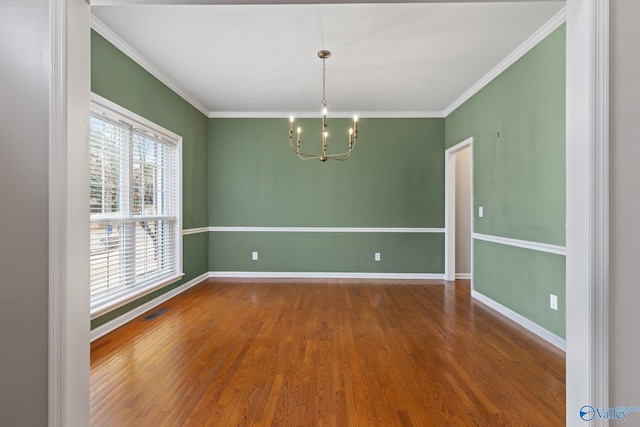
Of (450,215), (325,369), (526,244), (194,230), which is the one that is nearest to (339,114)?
(450,215)

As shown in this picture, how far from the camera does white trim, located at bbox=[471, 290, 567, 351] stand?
2.70m

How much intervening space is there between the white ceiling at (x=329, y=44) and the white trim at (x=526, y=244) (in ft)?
6.09

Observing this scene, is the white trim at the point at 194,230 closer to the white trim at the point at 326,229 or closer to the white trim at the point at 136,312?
the white trim at the point at 326,229

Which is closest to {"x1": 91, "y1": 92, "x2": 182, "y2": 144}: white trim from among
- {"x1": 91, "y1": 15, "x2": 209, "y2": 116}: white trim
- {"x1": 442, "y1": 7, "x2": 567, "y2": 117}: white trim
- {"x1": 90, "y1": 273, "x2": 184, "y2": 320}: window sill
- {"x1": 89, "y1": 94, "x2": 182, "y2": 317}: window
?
{"x1": 89, "y1": 94, "x2": 182, "y2": 317}: window

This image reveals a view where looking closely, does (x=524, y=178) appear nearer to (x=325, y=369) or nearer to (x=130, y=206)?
(x=325, y=369)

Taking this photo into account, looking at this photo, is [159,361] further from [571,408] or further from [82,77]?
[571,408]

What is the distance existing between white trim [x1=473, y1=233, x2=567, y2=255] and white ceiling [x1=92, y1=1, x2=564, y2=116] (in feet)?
6.09

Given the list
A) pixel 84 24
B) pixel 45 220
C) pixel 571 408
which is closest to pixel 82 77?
pixel 84 24

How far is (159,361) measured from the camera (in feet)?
A: 7.92

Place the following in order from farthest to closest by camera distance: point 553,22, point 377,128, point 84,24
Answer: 1. point 377,128
2. point 553,22
3. point 84,24

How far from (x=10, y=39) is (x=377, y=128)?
4.70 metres

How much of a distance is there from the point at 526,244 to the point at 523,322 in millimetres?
778

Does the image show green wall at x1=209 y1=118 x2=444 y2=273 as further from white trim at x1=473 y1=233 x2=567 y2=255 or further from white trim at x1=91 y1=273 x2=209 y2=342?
white trim at x1=473 y1=233 x2=567 y2=255

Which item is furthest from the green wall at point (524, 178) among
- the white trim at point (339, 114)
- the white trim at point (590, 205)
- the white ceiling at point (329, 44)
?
the white trim at point (590, 205)
